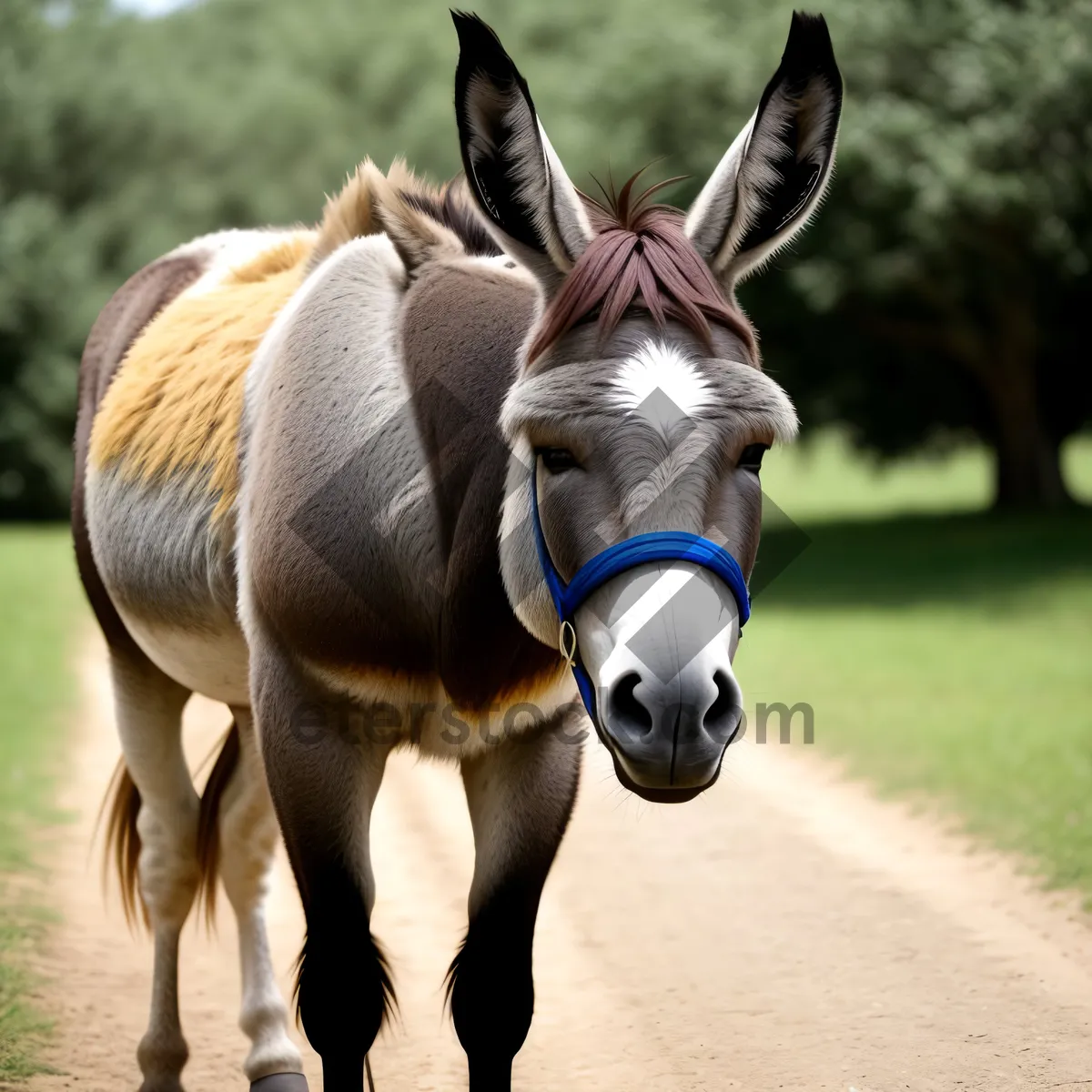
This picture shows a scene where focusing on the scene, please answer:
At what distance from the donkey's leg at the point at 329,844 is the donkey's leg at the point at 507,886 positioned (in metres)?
0.22

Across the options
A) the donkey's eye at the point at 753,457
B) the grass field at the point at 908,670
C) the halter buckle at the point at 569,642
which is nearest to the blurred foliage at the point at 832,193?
the grass field at the point at 908,670

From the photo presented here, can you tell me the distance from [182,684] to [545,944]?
183cm

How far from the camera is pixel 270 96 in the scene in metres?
36.3

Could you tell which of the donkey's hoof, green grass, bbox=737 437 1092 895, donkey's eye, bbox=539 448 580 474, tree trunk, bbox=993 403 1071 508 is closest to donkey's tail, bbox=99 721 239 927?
the donkey's hoof

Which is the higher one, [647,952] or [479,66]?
[479,66]

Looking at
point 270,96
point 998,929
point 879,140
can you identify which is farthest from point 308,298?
point 270,96

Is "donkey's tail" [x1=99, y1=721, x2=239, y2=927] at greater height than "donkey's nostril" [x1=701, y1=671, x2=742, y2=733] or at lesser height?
lesser

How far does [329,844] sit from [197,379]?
1.43m

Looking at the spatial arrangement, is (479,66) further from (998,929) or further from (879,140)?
(879,140)

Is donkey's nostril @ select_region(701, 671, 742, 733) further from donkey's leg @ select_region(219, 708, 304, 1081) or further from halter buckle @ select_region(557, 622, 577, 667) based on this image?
donkey's leg @ select_region(219, 708, 304, 1081)

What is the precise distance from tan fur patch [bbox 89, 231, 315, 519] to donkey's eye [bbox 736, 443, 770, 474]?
143cm

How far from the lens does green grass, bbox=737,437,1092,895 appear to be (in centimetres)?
654

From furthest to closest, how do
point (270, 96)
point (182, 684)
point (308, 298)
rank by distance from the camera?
point (270, 96) → point (182, 684) → point (308, 298)

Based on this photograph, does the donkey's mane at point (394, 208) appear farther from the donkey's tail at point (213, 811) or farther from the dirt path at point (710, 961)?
the donkey's tail at point (213, 811)
